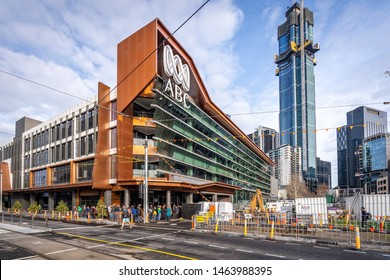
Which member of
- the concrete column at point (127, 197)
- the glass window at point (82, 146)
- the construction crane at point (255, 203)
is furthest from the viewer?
the glass window at point (82, 146)

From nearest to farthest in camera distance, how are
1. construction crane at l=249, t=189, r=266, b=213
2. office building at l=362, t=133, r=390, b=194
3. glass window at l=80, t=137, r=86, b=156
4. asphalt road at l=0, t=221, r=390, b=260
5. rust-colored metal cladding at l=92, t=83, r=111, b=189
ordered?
asphalt road at l=0, t=221, r=390, b=260 → rust-colored metal cladding at l=92, t=83, r=111, b=189 → construction crane at l=249, t=189, r=266, b=213 → glass window at l=80, t=137, r=86, b=156 → office building at l=362, t=133, r=390, b=194

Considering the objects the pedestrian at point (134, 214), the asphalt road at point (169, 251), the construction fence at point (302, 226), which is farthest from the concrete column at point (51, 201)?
the asphalt road at point (169, 251)

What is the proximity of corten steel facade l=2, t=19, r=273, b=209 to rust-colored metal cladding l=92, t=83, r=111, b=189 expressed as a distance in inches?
4.7

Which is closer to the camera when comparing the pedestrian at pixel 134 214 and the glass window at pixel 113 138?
the pedestrian at pixel 134 214

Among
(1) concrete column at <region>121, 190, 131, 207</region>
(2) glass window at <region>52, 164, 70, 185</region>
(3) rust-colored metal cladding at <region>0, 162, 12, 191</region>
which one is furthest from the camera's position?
(3) rust-colored metal cladding at <region>0, 162, 12, 191</region>

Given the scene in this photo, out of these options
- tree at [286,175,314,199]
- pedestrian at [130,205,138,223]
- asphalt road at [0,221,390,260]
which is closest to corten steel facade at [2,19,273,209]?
pedestrian at [130,205,138,223]

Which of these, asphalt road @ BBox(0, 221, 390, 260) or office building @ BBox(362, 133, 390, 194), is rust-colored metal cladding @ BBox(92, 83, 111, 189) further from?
office building @ BBox(362, 133, 390, 194)

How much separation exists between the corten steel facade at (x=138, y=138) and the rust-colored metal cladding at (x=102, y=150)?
0.39 ft

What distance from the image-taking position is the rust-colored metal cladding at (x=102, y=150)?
36884 mm

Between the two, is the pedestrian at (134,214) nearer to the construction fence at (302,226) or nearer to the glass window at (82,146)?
the construction fence at (302,226)

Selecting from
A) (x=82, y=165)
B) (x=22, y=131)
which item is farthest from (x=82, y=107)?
(x=22, y=131)

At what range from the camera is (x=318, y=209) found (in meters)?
26.2

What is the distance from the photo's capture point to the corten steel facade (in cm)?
3616
